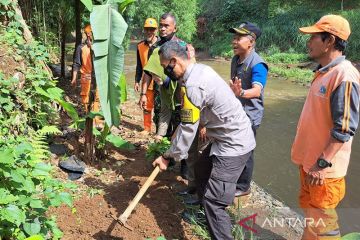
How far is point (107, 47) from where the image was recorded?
336 centimetres

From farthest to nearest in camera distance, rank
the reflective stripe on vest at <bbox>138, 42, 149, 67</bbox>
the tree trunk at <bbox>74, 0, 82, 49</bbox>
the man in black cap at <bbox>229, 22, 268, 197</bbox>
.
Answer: the tree trunk at <bbox>74, 0, 82, 49</bbox>
the reflective stripe on vest at <bbox>138, 42, 149, 67</bbox>
the man in black cap at <bbox>229, 22, 268, 197</bbox>

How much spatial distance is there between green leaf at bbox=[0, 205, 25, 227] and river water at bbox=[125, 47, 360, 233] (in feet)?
10.6

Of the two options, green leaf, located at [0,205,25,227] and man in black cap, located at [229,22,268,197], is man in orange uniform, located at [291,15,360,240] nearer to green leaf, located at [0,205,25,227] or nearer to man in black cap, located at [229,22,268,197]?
man in black cap, located at [229,22,268,197]

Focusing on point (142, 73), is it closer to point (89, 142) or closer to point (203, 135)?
point (89, 142)

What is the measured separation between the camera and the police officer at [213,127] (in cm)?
A: 275

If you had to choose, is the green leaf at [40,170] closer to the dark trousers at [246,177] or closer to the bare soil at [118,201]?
the bare soil at [118,201]

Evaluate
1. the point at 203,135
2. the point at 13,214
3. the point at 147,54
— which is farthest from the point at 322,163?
the point at 147,54

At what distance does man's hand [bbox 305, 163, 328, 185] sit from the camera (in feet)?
8.50

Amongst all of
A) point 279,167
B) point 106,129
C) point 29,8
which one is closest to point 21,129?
point 106,129

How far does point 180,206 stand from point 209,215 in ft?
2.77

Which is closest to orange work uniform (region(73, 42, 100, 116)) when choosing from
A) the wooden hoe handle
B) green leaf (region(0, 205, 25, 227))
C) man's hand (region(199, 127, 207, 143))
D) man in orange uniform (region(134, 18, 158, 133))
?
man in orange uniform (region(134, 18, 158, 133))

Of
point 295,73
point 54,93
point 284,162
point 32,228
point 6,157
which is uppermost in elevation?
point 6,157

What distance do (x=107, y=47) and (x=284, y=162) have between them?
12.2ft

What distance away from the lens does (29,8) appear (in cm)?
734
